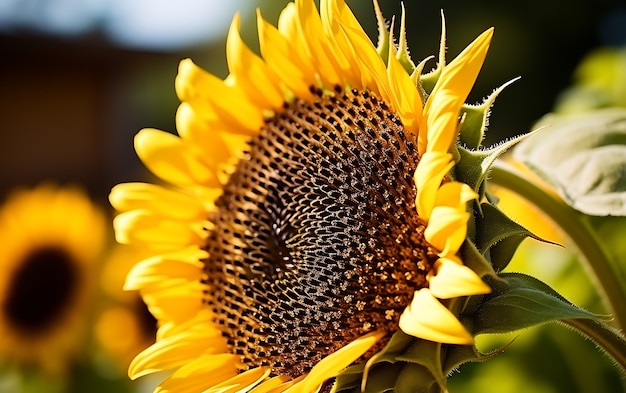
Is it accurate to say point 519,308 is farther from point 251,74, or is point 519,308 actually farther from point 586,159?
point 251,74

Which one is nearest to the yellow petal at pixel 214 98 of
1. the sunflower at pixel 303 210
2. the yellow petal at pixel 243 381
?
the sunflower at pixel 303 210

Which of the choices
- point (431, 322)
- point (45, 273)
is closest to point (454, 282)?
point (431, 322)

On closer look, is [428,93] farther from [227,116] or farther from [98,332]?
[98,332]

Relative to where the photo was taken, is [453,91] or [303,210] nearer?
[453,91]

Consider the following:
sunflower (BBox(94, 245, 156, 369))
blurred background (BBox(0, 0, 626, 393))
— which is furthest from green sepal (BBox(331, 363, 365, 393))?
blurred background (BBox(0, 0, 626, 393))

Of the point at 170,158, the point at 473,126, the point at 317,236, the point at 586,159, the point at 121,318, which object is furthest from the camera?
the point at 121,318
